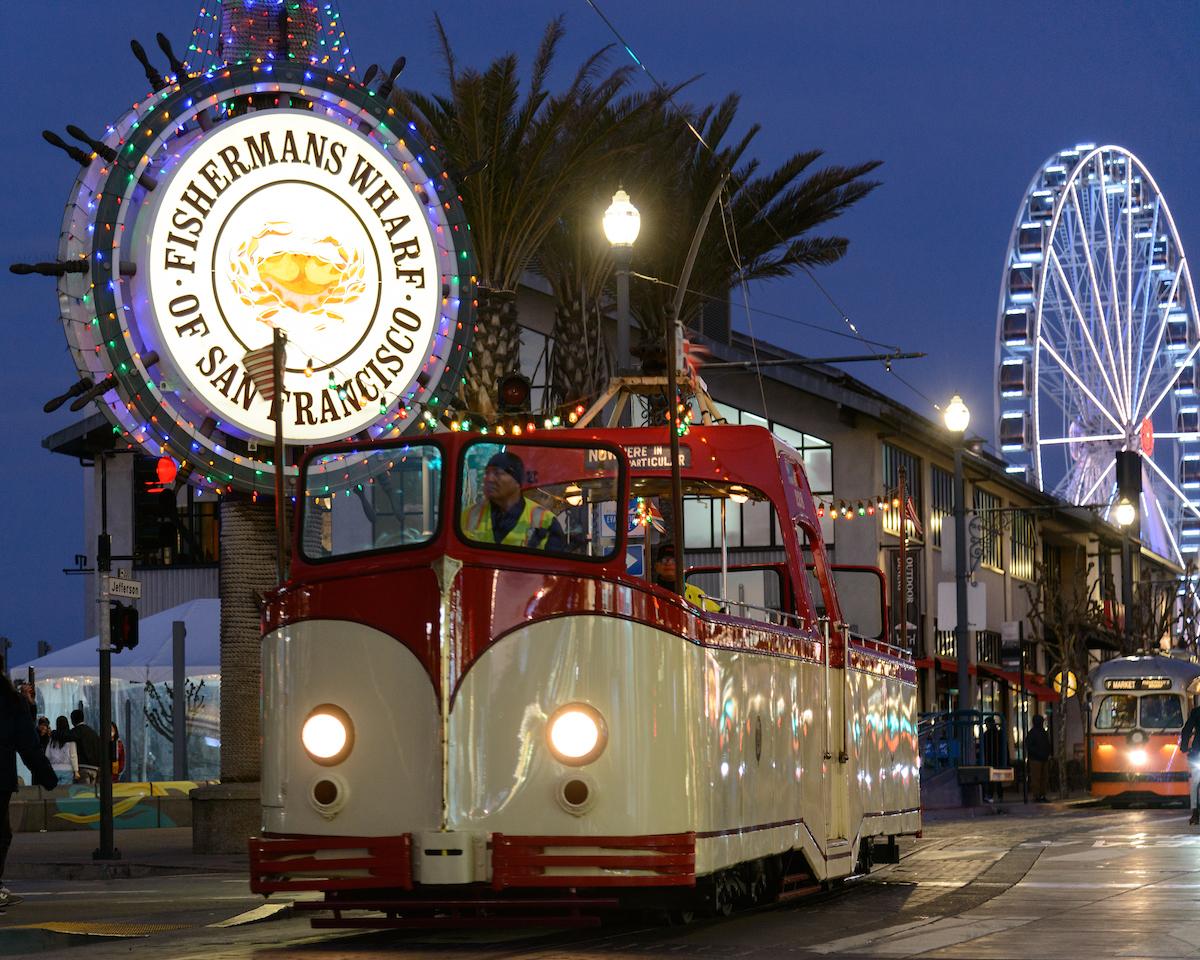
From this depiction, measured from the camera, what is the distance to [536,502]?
11.1 m

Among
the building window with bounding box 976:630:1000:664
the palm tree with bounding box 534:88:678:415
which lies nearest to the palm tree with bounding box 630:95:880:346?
the palm tree with bounding box 534:88:678:415

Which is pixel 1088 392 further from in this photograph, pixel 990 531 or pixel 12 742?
pixel 12 742

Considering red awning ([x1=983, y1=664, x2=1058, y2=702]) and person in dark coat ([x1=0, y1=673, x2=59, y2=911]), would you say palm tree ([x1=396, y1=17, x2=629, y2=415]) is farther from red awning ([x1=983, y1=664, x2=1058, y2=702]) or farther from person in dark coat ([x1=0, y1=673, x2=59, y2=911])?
red awning ([x1=983, y1=664, x2=1058, y2=702])

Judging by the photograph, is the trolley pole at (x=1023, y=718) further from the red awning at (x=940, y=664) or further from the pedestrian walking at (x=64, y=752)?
the pedestrian walking at (x=64, y=752)

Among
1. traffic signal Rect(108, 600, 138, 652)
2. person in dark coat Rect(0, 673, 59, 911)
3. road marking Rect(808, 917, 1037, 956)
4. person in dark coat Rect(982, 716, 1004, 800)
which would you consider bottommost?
person in dark coat Rect(982, 716, 1004, 800)

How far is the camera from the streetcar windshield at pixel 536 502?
10.9m

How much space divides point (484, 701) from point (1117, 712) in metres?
35.4

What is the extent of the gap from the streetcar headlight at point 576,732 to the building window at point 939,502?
44058mm

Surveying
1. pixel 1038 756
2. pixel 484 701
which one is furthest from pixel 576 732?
pixel 1038 756

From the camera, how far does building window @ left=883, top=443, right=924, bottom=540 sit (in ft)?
164

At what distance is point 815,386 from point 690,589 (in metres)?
35.9

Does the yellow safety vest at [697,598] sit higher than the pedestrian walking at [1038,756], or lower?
higher

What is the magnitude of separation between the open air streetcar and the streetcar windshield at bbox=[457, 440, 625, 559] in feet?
0.05

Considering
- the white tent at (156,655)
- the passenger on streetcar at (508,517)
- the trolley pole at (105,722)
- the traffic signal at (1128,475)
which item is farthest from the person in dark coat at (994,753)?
the passenger on streetcar at (508,517)
